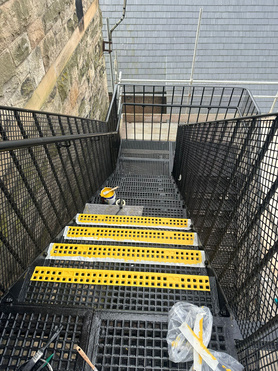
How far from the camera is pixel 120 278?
1.88 m

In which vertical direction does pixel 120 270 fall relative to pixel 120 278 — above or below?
below

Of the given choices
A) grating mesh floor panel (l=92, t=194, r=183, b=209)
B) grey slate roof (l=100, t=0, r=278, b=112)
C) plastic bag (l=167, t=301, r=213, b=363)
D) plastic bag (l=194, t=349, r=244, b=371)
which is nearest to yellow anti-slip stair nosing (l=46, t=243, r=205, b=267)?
plastic bag (l=167, t=301, r=213, b=363)

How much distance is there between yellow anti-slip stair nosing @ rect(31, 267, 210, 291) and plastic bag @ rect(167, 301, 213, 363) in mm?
240

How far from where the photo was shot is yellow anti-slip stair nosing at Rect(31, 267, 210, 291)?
1.84 meters

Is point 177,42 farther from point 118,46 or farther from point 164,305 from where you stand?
point 164,305

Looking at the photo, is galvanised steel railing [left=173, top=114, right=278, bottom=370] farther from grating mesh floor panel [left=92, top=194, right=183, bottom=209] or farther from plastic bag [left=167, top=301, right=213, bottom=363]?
grating mesh floor panel [left=92, top=194, right=183, bottom=209]

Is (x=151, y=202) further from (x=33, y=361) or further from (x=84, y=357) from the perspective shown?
(x=33, y=361)

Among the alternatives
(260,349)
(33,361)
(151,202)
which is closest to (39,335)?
(33,361)

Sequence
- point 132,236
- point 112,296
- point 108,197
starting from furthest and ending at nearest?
point 108,197 → point 132,236 → point 112,296

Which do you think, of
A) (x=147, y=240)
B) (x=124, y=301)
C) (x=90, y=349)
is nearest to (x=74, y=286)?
(x=124, y=301)

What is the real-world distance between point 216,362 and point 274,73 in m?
9.12

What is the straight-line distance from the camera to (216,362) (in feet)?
4.06

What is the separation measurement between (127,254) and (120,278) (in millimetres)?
362

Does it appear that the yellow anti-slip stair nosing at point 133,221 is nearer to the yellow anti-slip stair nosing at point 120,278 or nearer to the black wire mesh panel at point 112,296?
the yellow anti-slip stair nosing at point 120,278
